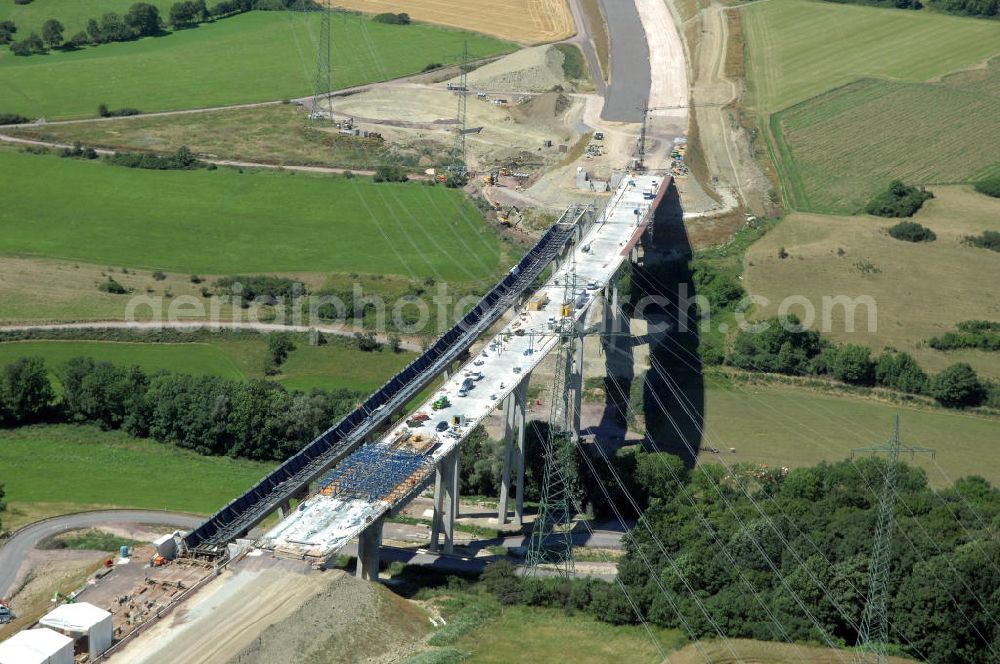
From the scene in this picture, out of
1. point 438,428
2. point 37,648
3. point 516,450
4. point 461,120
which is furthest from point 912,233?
point 37,648

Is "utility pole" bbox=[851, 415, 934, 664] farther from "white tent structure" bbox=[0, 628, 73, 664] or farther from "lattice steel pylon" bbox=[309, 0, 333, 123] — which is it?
"lattice steel pylon" bbox=[309, 0, 333, 123]

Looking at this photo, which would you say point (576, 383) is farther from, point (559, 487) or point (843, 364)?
point (843, 364)

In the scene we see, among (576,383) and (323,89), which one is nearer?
(576,383)

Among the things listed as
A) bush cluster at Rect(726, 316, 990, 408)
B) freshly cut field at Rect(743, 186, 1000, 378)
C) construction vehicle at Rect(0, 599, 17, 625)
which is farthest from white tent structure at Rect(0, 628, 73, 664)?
freshly cut field at Rect(743, 186, 1000, 378)

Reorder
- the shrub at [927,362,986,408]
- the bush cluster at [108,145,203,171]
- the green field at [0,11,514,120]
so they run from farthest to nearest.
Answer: the green field at [0,11,514,120] → the bush cluster at [108,145,203,171] → the shrub at [927,362,986,408]

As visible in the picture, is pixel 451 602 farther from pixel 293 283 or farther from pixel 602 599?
pixel 293 283
